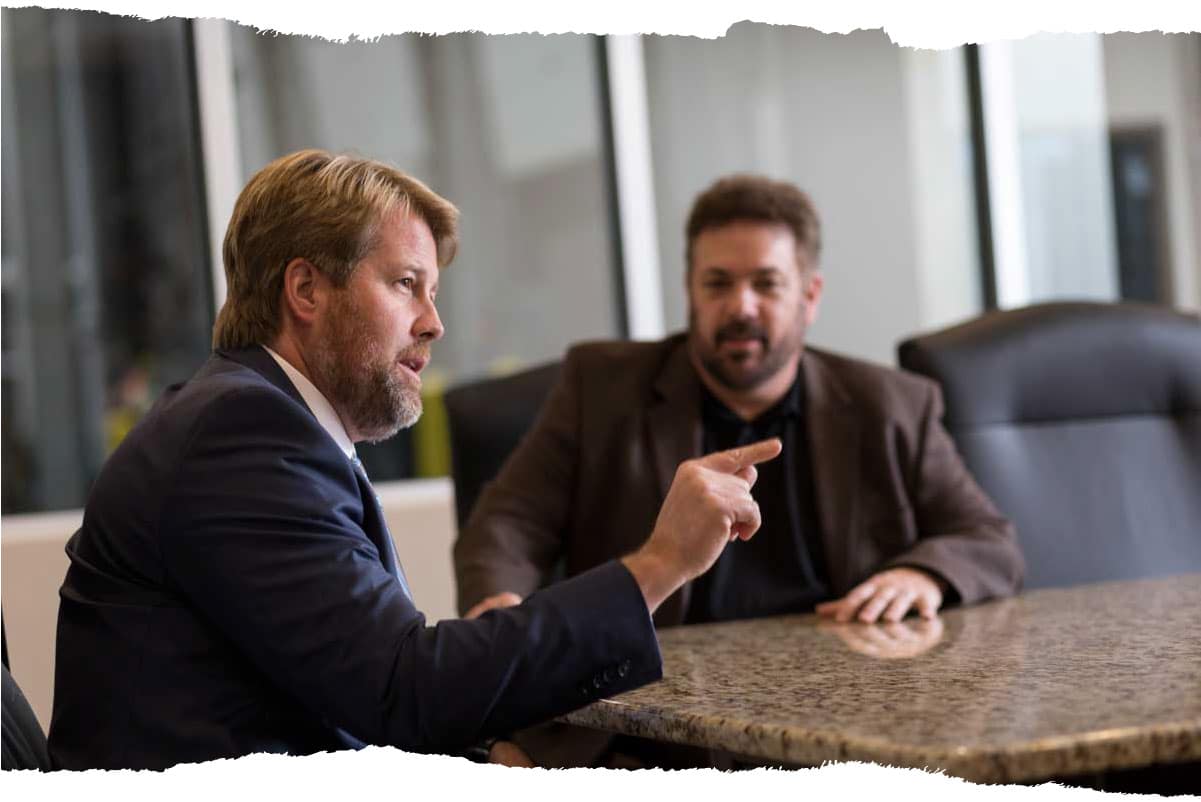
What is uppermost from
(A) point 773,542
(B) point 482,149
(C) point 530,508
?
(B) point 482,149

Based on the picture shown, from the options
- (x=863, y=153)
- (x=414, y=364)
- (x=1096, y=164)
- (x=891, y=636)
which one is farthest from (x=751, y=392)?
(x=1096, y=164)

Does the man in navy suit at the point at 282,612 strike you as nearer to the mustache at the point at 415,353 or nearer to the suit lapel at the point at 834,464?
the mustache at the point at 415,353

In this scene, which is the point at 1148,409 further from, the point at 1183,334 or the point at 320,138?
the point at 320,138

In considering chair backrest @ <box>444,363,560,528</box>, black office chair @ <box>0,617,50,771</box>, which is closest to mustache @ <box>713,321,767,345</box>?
chair backrest @ <box>444,363,560,528</box>

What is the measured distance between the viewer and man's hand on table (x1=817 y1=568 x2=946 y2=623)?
6.31 feet

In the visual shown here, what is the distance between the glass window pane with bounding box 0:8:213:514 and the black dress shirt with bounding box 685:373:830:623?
7.87 ft

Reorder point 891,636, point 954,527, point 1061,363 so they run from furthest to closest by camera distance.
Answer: point 1061,363
point 954,527
point 891,636

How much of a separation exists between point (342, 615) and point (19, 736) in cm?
38

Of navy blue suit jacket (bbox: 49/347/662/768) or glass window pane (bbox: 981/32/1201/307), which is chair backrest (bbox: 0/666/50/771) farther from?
glass window pane (bbox: 981/32/1201/307)

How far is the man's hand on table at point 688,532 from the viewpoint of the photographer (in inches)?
51.9

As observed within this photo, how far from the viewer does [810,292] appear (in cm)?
271

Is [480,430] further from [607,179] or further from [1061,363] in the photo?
[607,179]

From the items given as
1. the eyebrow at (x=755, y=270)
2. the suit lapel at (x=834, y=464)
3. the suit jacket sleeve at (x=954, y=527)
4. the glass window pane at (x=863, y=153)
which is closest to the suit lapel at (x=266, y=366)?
the suit jacket sleeve at (x=954, y=527)

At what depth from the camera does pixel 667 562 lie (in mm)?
1323
